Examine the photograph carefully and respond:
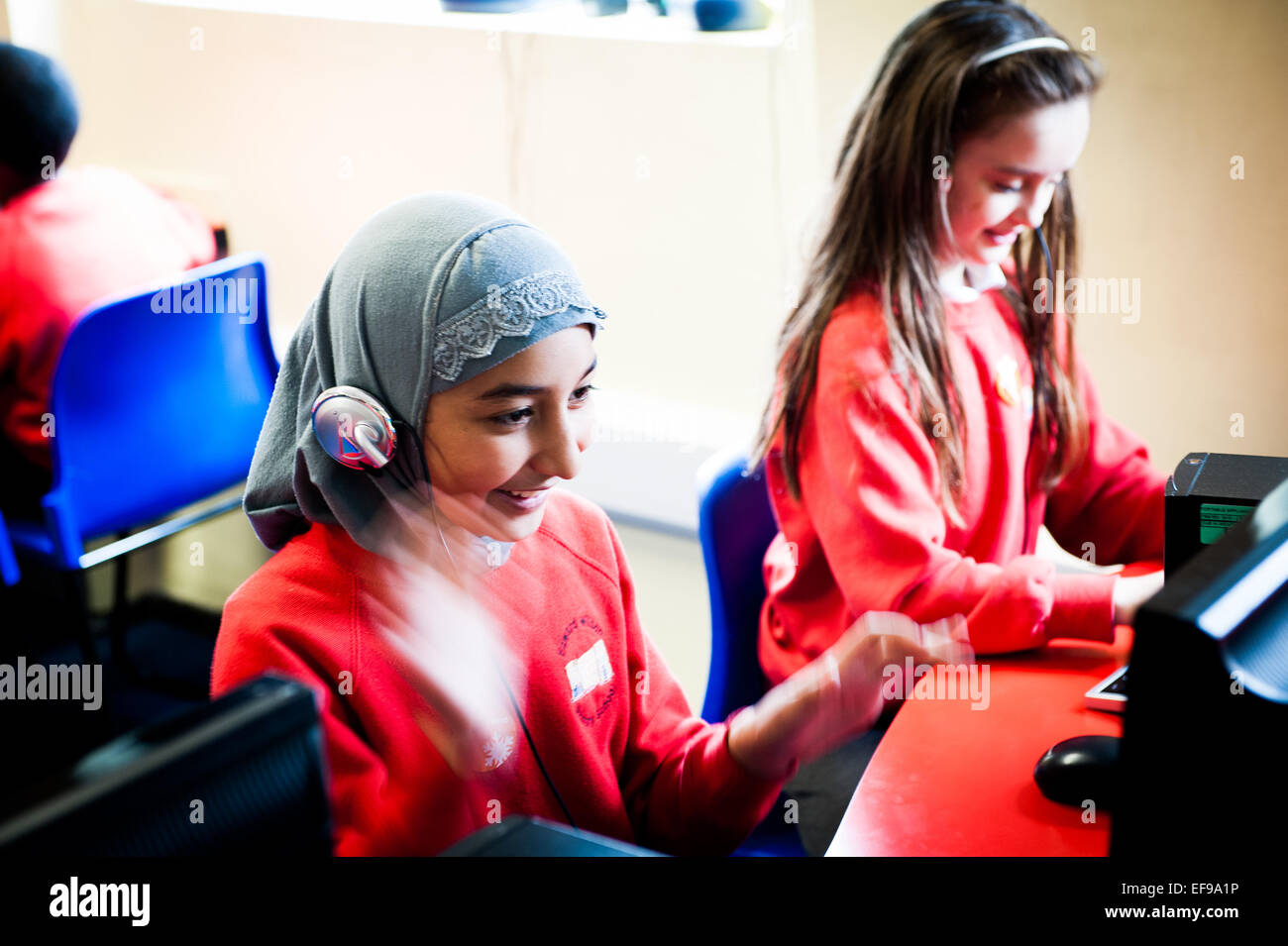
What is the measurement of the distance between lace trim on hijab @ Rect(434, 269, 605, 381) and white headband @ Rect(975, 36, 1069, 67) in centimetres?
80

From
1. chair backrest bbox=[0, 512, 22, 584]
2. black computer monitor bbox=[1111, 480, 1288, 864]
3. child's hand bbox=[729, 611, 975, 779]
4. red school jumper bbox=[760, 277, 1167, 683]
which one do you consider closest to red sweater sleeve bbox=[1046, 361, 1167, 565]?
red school jumper bbox=[760, 277, 1167, 683]

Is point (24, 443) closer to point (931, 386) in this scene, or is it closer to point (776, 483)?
point (776, 483)

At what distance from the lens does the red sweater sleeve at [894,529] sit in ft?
4.45

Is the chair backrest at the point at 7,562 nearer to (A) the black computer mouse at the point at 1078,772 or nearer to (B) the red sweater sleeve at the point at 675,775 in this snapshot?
(B) the red sweater sleeve at the point at 675,775

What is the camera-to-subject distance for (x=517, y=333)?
2.99 ft

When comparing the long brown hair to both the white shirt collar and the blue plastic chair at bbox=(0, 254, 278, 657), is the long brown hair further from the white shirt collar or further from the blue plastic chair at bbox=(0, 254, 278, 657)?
the blue plastic chair at bbox=(0, 254, 278, 657)

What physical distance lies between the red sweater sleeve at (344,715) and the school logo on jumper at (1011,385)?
95 cm

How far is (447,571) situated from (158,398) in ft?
4.42

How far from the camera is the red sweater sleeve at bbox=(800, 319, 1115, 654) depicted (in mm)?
1357

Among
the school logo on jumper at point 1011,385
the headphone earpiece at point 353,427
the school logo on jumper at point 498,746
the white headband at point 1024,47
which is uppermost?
the white headband at point 1024,47

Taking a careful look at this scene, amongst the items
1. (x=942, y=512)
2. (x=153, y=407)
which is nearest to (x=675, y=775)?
(x=942, y=512)

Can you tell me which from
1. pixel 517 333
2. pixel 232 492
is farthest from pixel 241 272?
pixel 517 333

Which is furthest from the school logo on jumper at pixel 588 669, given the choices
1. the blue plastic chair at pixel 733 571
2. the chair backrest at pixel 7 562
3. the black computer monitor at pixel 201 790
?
the chair backrest at pixel 7 562

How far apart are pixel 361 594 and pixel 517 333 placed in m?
0.25
